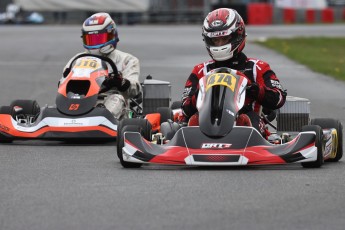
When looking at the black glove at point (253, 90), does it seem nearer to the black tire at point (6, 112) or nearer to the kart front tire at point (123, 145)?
the kart front tire at point (123, 145)

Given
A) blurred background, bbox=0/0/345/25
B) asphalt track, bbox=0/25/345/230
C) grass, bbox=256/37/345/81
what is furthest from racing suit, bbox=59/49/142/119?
blurred background, bbox=0/0/345/25

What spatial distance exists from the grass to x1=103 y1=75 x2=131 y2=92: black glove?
1010 cm

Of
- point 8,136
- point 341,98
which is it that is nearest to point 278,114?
point 8,136

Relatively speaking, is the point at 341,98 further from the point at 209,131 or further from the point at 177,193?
the point at 177,193

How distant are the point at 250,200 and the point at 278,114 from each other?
353 centimetres

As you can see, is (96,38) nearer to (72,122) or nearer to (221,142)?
(72,122)

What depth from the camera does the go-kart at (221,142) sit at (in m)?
9.11

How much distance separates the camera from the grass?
2491cm

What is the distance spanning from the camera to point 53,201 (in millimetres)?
7543

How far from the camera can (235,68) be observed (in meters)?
10.2

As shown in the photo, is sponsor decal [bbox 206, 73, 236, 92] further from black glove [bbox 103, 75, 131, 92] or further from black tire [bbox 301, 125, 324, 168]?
black glove [bbox 103, 75, 131, 92]

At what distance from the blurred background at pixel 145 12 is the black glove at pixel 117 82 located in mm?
39497

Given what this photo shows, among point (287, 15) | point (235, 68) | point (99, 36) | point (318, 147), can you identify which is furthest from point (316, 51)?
point (287, 15)

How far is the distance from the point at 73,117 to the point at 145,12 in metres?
42.8
